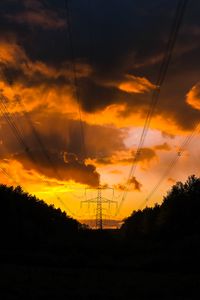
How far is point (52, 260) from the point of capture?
56.2m

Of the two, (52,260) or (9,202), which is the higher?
(9,202)

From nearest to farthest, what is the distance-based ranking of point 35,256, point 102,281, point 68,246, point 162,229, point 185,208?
point 102,281 → point 35,256 → point 68,246 → point 185,208 → point 162,229

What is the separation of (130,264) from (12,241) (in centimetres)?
4365

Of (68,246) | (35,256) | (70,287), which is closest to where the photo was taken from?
(70,287)

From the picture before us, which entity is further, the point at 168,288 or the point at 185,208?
the point at 185,208

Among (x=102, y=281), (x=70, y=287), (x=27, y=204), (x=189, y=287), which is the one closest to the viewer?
(x=70, y=287)

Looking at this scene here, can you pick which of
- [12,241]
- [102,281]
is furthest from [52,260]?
[12,241]

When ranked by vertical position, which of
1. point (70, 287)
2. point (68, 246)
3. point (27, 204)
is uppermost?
point (27, 204)

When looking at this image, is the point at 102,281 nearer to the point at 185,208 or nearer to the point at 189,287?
the point at 189,287

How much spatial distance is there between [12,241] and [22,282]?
67.5 metres

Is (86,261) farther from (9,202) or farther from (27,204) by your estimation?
(27,204)

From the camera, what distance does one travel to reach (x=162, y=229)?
112 metres

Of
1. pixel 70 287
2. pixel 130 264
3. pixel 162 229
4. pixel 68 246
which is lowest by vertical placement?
pixel 70 287

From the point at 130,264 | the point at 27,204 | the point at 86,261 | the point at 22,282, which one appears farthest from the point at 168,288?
the point at 27,204
